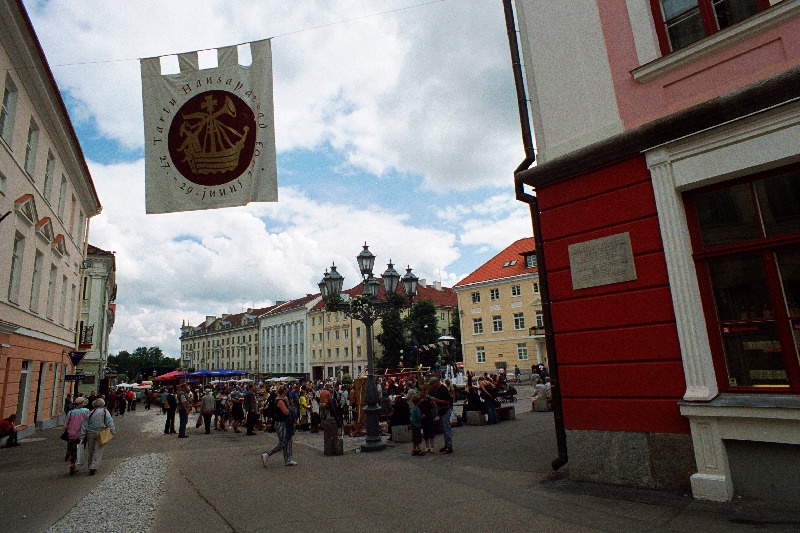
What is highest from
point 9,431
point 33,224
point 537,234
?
point 33,224

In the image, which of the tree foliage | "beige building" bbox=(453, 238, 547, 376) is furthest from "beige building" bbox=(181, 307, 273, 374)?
"beige building" bbox=(453, 238, 547, 376)

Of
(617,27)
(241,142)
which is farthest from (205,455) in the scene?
(617,27)

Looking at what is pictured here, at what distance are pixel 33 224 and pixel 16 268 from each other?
1.69m

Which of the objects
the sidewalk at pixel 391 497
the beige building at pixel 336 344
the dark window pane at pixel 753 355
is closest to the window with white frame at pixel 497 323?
the beige building at pixel 336 344

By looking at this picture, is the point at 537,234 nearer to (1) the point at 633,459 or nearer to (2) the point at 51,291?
(1) the point at 633,459

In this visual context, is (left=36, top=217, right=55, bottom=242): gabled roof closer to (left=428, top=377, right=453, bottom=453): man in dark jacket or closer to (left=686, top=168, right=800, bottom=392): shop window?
(left=428, top=377, right=453, bottom=453): man in dark jacket

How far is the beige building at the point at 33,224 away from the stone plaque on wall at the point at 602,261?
13551 mm

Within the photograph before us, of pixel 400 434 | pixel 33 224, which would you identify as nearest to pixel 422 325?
pixel 33 224

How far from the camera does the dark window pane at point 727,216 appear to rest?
573 centimetres

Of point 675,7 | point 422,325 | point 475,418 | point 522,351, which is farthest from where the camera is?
point 422,325

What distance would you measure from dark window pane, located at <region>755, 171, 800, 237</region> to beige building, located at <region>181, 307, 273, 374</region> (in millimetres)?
92730

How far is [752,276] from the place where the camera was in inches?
223

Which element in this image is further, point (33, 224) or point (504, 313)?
point (504, 313)

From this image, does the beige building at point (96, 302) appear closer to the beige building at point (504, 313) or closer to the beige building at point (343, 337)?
the beige building at point (343, 337)
